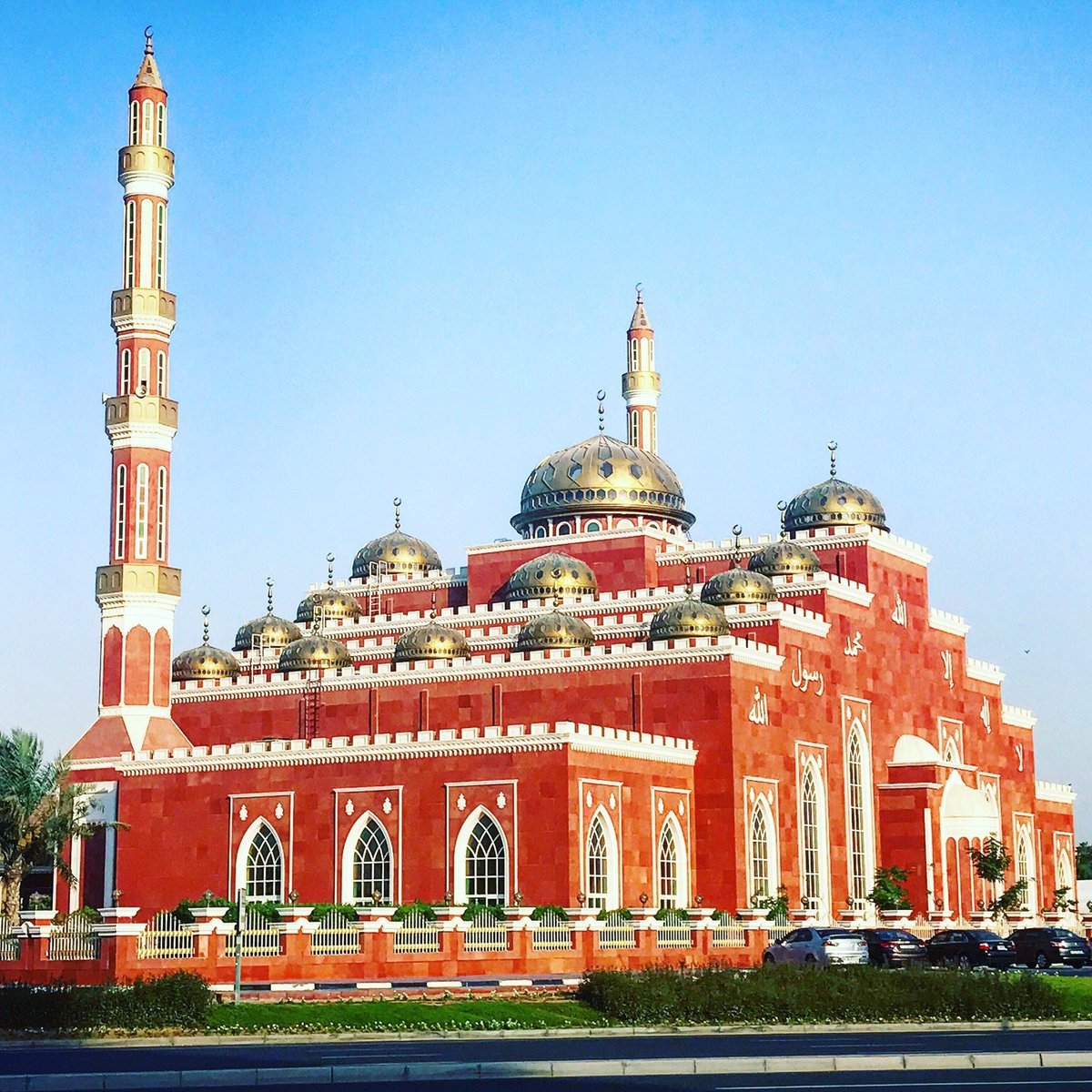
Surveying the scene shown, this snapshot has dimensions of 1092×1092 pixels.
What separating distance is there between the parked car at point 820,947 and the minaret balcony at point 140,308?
27066 mm

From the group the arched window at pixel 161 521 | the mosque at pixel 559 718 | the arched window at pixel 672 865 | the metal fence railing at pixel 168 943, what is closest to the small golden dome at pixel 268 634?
the mosque at pixel 559 718

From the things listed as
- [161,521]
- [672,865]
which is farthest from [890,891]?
[161,521]

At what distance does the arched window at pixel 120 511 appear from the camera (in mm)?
57969

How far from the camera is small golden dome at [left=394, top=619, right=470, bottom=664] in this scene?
5900 centimetres

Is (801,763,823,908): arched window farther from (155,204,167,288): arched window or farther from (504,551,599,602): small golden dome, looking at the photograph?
(155,204,167,288): arched window

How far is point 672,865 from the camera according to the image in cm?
5300

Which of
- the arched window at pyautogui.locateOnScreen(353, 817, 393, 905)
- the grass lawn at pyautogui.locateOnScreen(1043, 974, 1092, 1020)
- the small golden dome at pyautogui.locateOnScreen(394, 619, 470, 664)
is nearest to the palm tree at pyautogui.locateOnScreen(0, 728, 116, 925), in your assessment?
the arched window at pyautogui.locateOnScreen(353, 817, 393, 905)

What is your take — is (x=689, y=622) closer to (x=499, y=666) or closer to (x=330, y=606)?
(x=499, y=666)

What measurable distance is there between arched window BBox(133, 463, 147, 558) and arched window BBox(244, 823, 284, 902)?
30.1 ft

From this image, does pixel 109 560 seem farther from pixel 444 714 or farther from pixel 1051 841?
pixel 1051 841

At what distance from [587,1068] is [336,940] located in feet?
62.7

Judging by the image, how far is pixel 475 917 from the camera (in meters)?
44.5

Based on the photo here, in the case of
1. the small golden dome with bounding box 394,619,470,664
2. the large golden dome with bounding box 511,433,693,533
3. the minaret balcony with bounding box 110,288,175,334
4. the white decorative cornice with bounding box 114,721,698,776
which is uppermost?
the minaret balcony with bounding box 110,288,175,334

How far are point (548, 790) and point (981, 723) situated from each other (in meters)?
23.8
